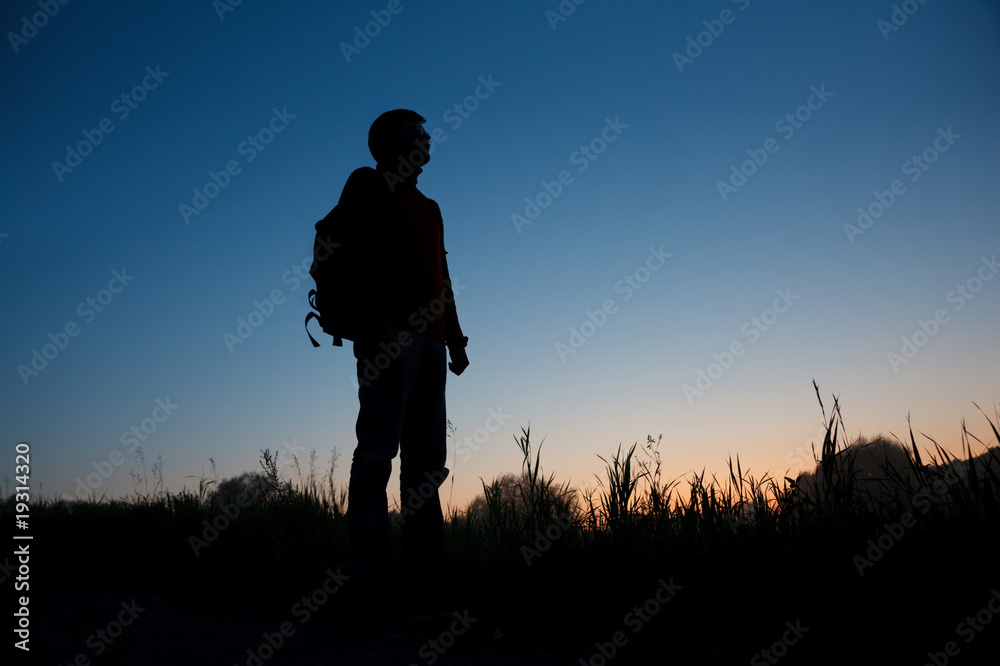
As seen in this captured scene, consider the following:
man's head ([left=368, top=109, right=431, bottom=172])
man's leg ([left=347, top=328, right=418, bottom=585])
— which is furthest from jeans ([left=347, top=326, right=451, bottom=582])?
man's head ([left=368, top=109, right=431, bottom=172])

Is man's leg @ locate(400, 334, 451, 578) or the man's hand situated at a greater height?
the man's hand

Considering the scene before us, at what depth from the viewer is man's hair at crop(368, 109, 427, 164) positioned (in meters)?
3.51

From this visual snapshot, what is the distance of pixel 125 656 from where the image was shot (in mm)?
2623

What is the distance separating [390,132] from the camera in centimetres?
352

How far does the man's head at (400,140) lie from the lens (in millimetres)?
3502

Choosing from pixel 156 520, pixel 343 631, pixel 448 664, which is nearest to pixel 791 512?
pixel 448 664

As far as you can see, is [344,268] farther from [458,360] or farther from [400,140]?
[458,360]

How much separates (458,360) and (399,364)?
0.70 m

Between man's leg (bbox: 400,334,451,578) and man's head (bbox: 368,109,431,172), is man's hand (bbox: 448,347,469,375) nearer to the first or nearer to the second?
man's leg (bbox: 400,334,451,578)

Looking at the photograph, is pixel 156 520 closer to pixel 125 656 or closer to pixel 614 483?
pixel 125 656

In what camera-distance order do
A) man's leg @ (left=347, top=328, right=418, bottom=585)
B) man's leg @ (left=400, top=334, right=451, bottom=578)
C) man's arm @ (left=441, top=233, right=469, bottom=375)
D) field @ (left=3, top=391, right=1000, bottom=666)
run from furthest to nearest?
man's arm @ (left=441, top=233, right=469, bottom=375) → man's leg @ (left=400, top=334, right=451, bottom=578) → man's leg @ (left=347, top=328, right=418, bottom=585) → field @ (left=3, top=391, right=1000, bottom=666)

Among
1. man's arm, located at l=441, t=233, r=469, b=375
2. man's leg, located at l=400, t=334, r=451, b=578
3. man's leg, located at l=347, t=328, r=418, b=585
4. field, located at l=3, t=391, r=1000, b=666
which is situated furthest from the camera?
man's arm, located at l=441, t=233, r=469, b=375

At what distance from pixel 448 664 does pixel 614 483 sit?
1621 mm

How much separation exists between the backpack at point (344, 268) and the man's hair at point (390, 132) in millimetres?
242
